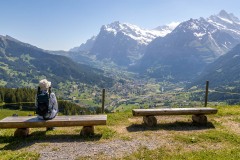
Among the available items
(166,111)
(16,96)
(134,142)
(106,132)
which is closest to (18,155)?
(106,132)

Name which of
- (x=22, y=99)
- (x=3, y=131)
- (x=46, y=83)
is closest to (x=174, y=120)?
(x=46, y=83)

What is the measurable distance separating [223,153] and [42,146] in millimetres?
9682

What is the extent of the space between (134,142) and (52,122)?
16.2 feet

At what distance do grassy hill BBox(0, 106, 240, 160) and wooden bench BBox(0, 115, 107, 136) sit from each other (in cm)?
62

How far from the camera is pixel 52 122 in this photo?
16.7m

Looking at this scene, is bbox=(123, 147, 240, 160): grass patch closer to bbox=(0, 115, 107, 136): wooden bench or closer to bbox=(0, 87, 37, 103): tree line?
bbox=(0, 115, 107, 136): wooden bench

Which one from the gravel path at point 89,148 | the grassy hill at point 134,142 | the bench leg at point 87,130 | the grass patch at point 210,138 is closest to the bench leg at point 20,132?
the grassy hill at point 134,142

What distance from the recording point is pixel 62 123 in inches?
664

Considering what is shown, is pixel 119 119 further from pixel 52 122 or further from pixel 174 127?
pixel 52 122

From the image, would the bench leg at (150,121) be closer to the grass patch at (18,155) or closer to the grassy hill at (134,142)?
the grassy hill at (134,142)

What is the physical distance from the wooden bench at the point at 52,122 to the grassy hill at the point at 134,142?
624 mm

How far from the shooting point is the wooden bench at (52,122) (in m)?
16.6

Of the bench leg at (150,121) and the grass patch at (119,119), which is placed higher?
the bench leg at (150,121)

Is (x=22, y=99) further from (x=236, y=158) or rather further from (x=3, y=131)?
(x=236, y=158)
